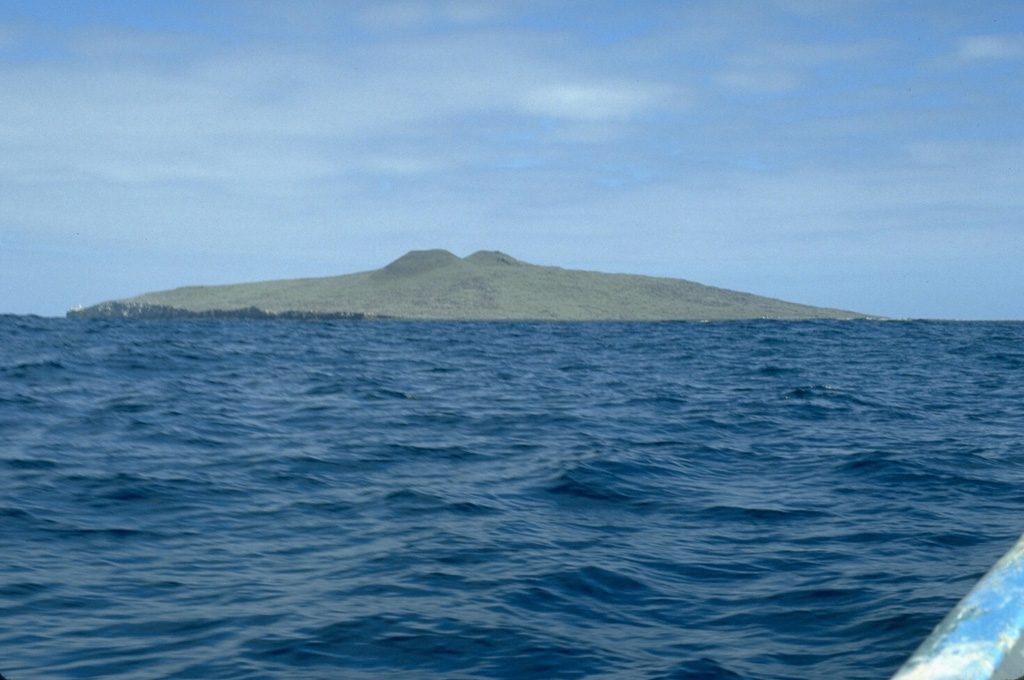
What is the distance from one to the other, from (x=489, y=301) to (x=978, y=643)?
165879 millimetres

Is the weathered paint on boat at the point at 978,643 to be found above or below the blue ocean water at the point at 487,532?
above

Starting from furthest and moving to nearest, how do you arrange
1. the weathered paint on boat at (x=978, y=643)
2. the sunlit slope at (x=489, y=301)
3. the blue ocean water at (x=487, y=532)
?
the sunlit slope at (x=489, y=301) → the blue ocean water at (x=487, y=532) → the weathered paint on boat at (x=978, y=643)

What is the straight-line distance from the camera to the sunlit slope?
530 ft

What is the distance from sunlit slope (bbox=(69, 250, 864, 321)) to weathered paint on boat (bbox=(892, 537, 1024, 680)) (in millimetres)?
147967

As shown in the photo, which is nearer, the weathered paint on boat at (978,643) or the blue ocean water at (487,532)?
the weathered paint on boat at (978,643)

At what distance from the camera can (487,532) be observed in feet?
29.7

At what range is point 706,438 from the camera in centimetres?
1556

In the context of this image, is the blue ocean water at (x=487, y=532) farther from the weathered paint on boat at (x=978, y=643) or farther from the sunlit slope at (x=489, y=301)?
the sunlit slope at (x=489, y=301)

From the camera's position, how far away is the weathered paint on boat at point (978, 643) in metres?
2.90

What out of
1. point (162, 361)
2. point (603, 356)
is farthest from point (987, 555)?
point (603, 356)

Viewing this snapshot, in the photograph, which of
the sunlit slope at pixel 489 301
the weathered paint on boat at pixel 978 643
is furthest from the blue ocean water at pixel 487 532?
the sunlit slope at pixel 489 301

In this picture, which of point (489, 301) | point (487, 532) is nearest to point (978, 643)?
point (487, 532)

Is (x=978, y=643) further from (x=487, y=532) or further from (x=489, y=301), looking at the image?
(x=489, y=301)

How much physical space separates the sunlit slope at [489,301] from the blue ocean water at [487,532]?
442 ft
